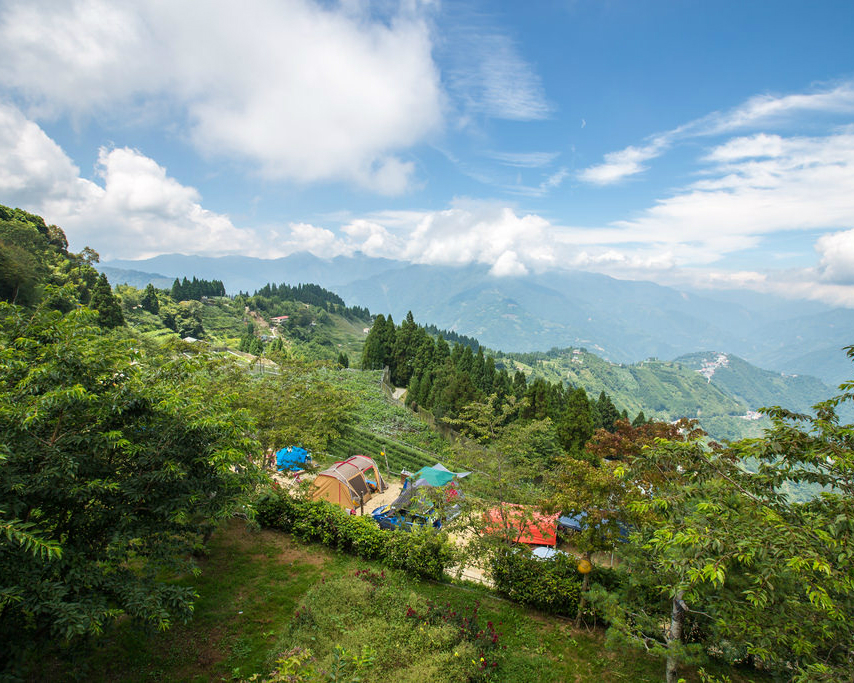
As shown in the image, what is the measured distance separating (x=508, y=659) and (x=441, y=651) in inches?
60.4

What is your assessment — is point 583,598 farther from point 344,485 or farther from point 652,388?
point 652,388

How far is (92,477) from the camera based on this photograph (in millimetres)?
5328

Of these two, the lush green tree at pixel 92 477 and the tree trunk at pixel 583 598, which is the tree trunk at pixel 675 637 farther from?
the lush green tree at pixel 92 477

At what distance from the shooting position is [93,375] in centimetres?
572

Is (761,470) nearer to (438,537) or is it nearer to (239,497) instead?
(438,537)

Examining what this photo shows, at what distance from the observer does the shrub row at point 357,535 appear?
956 cm

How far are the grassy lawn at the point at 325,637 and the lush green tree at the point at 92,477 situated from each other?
1.06 meters

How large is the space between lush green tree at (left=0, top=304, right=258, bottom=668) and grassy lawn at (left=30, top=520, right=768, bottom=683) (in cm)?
106

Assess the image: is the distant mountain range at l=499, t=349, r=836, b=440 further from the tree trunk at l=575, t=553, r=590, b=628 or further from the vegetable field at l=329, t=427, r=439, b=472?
the tree trunk at l=575, t=553, r=590, b=628

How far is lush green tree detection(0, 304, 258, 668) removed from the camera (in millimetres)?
4469

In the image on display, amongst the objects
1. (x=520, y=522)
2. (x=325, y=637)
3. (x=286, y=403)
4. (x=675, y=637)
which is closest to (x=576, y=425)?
(x=520, y=522)

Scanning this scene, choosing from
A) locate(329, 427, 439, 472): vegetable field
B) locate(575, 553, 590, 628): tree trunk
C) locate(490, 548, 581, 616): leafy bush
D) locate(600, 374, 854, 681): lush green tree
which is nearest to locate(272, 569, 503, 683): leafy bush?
locate(490, 548, 581, 616): leafy bush

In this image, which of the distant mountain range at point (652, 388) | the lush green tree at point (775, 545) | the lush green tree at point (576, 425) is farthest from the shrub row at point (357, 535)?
the distant mountain range at point (652, 388)

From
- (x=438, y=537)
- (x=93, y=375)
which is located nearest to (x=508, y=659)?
(x=438, y=537)
